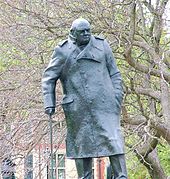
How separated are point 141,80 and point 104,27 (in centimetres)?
234

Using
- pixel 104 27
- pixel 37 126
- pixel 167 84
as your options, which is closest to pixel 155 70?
pixel 167 84

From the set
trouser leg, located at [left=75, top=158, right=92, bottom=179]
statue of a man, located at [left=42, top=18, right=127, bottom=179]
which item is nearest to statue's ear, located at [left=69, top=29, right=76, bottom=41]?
statue of a man, located at [left=42, top=18, right=127, bottom=179]

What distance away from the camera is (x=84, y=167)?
7879 millimetres

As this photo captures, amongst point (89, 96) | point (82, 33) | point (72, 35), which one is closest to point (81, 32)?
point (82, 33)

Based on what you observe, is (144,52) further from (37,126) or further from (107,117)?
(107,117)

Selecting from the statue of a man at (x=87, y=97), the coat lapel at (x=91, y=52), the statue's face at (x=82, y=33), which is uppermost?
the statue's face at (x=82, y=33)

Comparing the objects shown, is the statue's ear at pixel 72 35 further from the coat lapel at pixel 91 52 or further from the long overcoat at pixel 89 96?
the coat lapel at pixel 91 52

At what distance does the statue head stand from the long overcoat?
75 millimetres

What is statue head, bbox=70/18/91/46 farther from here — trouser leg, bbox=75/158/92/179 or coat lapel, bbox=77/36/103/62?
trouser leg, bbox=75/158/92/179

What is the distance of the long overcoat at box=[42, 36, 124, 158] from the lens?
7766 millimetres

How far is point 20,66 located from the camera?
16.4 m

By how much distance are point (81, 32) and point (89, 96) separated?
0.68m

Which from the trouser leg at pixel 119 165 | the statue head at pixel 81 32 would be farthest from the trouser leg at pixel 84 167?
the statue head at pixel 81 32

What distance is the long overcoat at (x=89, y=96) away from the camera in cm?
777
